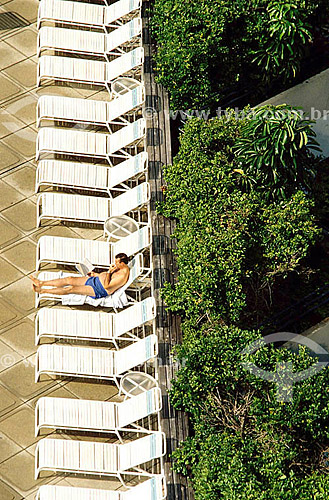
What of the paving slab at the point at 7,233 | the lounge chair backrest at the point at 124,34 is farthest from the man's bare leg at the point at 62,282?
the lounge chair backrest at the point at 124,34

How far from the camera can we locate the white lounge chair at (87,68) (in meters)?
15.1

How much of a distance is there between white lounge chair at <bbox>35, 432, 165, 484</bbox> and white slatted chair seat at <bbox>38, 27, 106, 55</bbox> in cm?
757

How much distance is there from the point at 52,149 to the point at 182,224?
2.72m

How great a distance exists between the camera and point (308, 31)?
15305 mm

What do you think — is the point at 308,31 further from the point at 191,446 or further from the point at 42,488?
the point at 42,488

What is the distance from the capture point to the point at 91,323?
12125 millimetres

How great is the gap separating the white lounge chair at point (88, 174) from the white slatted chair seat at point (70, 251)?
1119 millimetres

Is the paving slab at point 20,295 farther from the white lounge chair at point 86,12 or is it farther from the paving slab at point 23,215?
the white lounge chair at point 86,12

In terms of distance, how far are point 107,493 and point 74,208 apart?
4546mm

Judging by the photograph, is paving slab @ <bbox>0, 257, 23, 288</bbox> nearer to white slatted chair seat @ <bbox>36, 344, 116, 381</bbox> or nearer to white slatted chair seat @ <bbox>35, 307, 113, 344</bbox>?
white slatted chair seat @ <bbox>35, 307, 113, 344</bbox>

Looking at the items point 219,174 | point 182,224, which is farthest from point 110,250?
point 219,174

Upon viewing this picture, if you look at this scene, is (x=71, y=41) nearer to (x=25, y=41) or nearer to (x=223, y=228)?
(x=25, y=41)

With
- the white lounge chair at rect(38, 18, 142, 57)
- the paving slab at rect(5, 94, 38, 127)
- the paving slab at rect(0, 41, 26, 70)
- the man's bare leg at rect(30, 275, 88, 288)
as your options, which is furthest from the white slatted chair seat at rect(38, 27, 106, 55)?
the man's bare leg at rect(30, 275, 88, 288)

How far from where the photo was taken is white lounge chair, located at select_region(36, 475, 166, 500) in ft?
34.4
